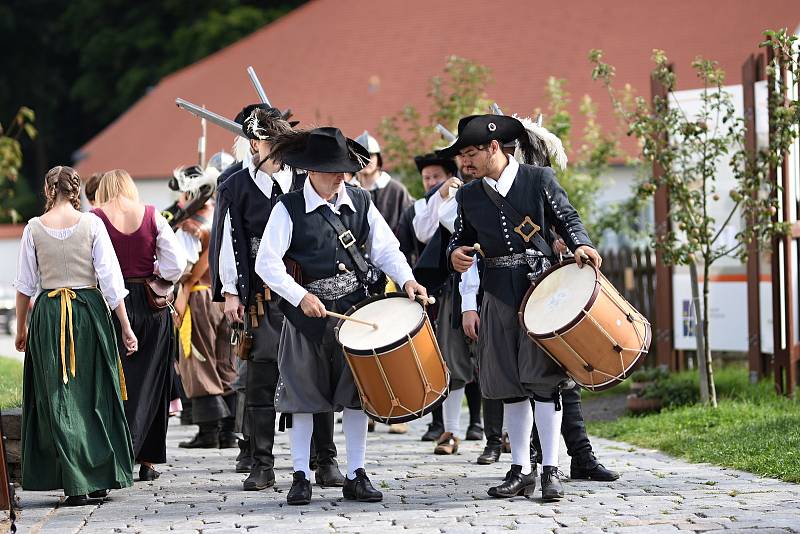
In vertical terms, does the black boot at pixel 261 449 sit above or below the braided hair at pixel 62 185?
below

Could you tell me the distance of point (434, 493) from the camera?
7.16 m

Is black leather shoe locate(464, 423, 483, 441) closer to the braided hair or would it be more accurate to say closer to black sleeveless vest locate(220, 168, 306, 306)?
black sleeveless vest locate(220, 168, 306, 306)

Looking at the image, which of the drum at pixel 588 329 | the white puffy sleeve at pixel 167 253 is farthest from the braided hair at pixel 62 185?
the drum at pixel 588 329

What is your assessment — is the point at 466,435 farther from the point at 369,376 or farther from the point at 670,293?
the point at 369,376

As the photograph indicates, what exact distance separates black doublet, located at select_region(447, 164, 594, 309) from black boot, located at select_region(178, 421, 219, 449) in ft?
11.4

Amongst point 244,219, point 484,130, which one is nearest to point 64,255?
point 244,219

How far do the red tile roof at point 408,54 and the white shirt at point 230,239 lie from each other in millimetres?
21747

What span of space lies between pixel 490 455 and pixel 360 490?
1.90 m

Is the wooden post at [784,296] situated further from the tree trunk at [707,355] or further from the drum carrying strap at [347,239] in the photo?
the drum carrying strap at [347,239]

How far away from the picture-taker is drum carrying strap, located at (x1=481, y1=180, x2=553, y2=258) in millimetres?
6957

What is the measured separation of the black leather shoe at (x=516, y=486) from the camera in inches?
271

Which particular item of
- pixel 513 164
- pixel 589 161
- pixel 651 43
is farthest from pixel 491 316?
pixel 651 43

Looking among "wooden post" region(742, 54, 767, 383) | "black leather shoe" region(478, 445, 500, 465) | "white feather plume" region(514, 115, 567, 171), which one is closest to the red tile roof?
"wooden post" region(742, 54, 767, 383)

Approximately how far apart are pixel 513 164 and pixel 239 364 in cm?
242
